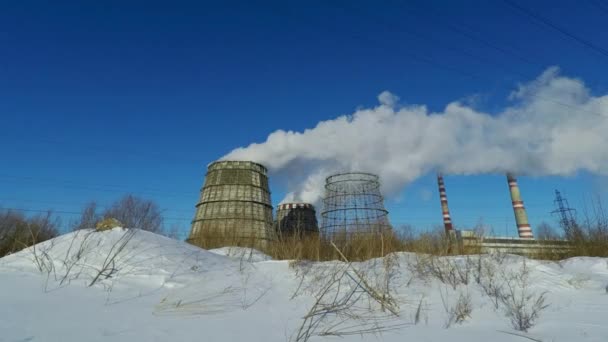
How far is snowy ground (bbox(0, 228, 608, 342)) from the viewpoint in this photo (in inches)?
74.9

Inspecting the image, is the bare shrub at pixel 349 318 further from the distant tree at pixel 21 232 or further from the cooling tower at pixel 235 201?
the cooling tower at pixel 235 201

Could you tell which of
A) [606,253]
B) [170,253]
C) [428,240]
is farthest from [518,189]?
[170,253]

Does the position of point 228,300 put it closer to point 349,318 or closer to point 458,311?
point 349,318

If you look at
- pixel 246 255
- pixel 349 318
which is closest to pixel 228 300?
pixel 349 318

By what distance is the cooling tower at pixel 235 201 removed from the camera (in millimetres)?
23844

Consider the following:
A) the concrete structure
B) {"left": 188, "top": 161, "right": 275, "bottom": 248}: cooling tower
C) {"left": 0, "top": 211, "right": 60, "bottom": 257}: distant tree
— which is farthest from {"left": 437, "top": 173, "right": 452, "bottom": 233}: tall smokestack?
{"left": 0, "top": 211, "right": 60, "bottom": 257}: distant tree

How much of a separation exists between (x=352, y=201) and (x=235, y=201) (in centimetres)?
817

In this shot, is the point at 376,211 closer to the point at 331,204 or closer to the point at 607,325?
the point at 331,204

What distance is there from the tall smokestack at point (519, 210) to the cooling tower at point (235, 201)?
95.3 ft

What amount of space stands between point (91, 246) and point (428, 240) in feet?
20.0

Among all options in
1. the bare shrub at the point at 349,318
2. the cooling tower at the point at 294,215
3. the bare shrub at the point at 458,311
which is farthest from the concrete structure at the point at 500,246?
the cooling tower at the point at 294,215

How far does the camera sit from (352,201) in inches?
906

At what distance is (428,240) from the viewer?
7.23 metres

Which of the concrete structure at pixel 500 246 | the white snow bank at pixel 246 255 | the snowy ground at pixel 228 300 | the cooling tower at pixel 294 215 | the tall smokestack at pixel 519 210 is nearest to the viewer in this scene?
the snowy ground at pixel 228 300
